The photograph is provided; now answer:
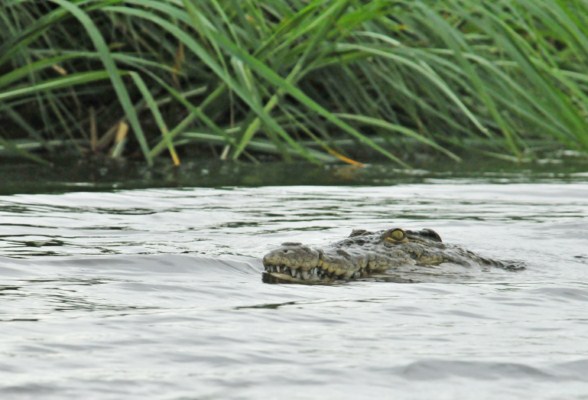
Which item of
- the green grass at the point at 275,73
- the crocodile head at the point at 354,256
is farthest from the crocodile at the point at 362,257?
the green grass at the point at 275,73

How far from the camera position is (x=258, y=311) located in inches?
147

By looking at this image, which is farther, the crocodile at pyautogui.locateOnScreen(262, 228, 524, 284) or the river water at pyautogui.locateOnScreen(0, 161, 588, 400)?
the crocodile at pyautogui.locateOnScreen(262, 228, 524, 284)

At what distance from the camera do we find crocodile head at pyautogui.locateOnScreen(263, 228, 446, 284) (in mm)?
4395

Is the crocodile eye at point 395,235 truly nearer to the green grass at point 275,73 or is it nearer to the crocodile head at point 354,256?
the crocodile head at point 354,256

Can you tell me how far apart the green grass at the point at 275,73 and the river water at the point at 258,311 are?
1.12m

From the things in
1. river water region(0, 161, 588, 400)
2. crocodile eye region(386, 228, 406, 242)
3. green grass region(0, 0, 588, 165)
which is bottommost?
river water region(0, 161, 588, 400)

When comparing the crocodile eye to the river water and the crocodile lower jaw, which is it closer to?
the river water

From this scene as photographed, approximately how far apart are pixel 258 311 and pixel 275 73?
138 inches

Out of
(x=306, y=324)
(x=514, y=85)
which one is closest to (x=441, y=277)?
(x=306, y=324)

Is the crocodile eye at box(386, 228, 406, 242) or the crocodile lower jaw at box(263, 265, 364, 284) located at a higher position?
the crocodile eye at box(386, 228, 406, 242)

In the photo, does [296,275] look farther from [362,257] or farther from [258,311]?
[258,311]

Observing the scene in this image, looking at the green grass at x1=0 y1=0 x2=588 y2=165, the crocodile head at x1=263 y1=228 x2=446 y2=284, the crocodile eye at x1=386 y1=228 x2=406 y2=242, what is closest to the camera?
the crocodile head at x1=263 y1=228 x2=446 y2=284

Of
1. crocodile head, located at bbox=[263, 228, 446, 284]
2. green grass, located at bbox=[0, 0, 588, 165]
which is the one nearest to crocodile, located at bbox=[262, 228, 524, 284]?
crocodile head, located at bbox=[263, 228, 446, 284]

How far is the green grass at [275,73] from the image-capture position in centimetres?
741
